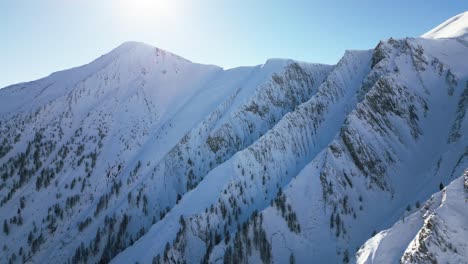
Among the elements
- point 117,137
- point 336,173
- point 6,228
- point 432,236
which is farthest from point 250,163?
point 6,228

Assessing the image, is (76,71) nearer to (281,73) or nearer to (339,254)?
(281,73)

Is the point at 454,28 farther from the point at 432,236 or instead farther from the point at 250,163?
the point at 432,236

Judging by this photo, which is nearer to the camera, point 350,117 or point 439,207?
point 439,207

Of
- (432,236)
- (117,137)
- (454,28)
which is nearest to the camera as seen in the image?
(432,236)

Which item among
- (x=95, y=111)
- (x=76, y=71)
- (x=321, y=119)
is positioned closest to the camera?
(x=321, y=119)

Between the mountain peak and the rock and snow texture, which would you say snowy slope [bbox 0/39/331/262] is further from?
the rock and snow texture

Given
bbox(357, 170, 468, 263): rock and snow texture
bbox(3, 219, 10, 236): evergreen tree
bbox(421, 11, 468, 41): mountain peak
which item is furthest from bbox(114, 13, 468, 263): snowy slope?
bbox(3, 219, 10, 236): evergreen tree

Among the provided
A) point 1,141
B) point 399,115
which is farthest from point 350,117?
point 1,141
